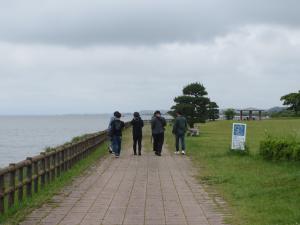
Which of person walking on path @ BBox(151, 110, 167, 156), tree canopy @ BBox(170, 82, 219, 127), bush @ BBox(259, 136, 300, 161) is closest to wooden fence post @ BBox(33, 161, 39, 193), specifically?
bush @ BBox(259, 136, 300, 161)

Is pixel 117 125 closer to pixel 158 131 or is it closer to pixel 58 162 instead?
pixel 158 131

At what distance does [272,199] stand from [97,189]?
12.1 ft

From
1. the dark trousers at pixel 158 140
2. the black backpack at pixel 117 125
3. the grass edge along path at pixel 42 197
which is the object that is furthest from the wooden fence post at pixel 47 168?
the dark trousers at pixel 158 140

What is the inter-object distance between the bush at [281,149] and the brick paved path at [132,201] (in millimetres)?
2700

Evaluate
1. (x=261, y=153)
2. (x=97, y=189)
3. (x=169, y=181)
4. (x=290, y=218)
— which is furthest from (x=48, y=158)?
(x=261, y=153)

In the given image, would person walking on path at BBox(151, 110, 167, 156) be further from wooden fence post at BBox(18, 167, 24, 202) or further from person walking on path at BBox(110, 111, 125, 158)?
wooden fence post at BBox(18, 167, 24, 202)

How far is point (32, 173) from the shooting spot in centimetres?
1138

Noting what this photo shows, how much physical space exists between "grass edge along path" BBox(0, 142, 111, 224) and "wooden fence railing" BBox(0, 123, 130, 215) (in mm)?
113

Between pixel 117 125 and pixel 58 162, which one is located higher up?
pixel 117 125

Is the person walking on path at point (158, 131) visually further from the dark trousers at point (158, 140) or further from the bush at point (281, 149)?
the bush at point (281, 149)

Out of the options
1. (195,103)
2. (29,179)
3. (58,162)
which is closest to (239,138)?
(58,162)

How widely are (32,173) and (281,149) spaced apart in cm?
830

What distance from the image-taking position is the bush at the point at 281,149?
16219mm

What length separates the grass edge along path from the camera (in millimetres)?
8977
